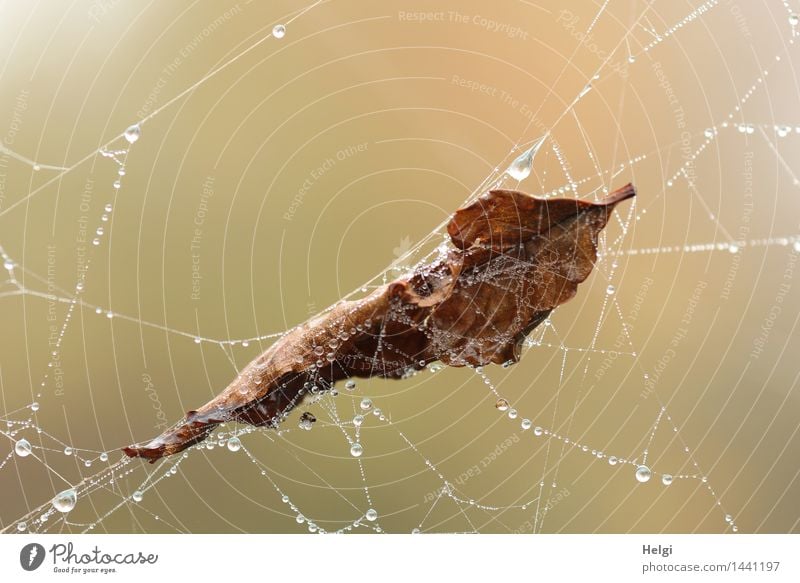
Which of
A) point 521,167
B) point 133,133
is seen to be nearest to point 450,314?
point 521,167

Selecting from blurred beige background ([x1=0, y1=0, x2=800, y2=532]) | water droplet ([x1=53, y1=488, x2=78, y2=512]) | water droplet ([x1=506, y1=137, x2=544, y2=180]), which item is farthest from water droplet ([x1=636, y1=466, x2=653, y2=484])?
water droplet ([x1=53, y1=488, x2=78, y2=512])

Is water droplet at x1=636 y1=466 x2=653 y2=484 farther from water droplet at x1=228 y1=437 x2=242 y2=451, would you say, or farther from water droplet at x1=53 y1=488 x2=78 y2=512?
water droplet at x1=53 y1=488 x2=78 y2=512

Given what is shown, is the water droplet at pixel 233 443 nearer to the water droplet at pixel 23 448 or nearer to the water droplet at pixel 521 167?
the water droplet at pixel 23 448

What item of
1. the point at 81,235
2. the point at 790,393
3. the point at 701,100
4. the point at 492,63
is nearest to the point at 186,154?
the point at 81,235

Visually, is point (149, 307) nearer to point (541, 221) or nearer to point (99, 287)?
point (99, 287)

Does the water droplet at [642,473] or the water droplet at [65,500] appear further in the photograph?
the water droplet at [642,473]

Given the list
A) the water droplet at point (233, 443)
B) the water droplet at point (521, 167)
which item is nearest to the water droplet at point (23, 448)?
the water droplet at point (233, 443)
